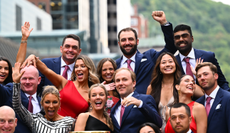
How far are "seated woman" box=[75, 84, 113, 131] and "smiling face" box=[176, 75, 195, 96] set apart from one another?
1.58 meters

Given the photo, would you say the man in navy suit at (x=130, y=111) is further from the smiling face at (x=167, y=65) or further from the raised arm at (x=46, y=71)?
the raised arm at (x=46, y=71)

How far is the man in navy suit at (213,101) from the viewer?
6371 millimetres

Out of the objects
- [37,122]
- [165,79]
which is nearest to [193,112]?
[165,79]

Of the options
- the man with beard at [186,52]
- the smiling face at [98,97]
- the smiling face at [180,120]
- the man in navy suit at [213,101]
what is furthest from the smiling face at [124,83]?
the man with beard at [186,52]

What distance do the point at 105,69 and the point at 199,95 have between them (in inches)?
87.2

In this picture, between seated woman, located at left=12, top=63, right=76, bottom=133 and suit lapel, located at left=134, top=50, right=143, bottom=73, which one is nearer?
seated woman, located at left=12, top=63, right=76, bottom=133

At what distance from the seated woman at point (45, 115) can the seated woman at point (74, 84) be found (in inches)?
25.0

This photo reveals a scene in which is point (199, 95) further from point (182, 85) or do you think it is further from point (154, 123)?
point (154, 123)

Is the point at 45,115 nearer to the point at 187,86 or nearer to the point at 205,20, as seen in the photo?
the point at 187,86

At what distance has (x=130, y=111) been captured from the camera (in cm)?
645

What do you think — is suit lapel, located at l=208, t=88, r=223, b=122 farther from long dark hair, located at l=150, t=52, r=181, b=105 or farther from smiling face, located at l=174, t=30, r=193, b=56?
smiling face, located at l=174, t=30, r=193, b=56

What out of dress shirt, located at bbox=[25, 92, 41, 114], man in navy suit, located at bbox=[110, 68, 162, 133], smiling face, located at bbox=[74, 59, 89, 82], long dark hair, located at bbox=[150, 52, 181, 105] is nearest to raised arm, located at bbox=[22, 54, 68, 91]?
smiling face, located at bbox=[74, 59, 89, 82]

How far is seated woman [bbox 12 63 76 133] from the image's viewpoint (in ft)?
19.6

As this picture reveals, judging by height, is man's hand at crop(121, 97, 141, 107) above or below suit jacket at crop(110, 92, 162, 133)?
above
